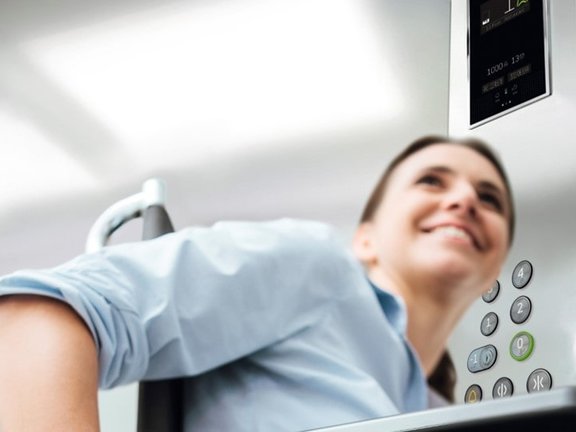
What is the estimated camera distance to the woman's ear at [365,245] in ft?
3.76

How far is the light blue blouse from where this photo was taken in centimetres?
97

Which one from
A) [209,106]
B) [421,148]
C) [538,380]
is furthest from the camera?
[209,106]

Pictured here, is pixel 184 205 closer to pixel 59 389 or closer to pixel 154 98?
pixel 154 98

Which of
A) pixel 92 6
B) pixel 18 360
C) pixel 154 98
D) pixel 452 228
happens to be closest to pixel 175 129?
pixel 154 98

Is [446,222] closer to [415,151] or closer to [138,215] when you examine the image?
[415,151]

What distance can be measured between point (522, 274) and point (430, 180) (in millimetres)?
163

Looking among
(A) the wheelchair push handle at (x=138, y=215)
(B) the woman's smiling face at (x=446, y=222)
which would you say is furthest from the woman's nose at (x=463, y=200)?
(A) the wheelchair push handle at (x=138, y=215)

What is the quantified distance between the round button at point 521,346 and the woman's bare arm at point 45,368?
0.43 meters

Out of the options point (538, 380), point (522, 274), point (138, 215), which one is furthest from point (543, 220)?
point (138, 215)

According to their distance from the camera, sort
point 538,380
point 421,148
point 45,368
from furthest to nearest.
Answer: point 421,148, point 538,380, point 45,368

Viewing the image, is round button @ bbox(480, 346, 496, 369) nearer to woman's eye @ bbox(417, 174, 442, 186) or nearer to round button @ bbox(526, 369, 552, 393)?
round button @ bbox(526, 369, 552, 393)

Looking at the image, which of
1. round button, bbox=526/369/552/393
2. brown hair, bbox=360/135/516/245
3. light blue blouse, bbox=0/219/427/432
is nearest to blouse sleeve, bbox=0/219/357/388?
light blue blouse, bbox=0/219/427/432

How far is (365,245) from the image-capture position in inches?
45.9

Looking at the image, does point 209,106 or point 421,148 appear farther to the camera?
point 209,106
